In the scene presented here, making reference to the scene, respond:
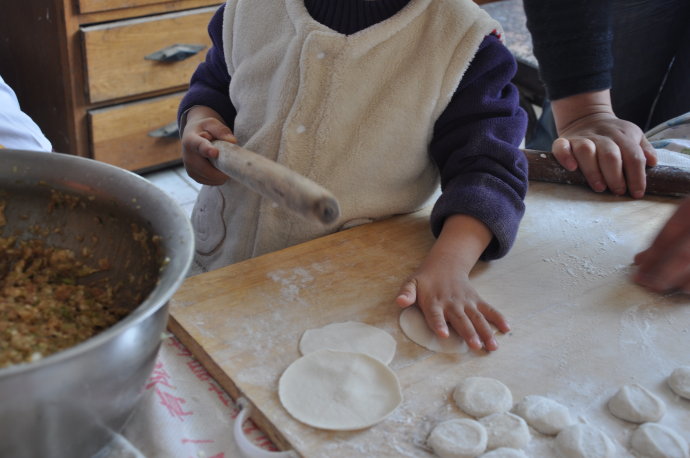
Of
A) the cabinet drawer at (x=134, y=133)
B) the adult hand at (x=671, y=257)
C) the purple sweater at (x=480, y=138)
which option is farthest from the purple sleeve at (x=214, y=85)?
the cabinet drawer at (x=134, y=133)

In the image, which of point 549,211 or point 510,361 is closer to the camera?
point 510,361

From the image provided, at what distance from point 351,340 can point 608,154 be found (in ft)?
2.10

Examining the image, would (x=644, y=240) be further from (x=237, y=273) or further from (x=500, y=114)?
(x=237, y=273)

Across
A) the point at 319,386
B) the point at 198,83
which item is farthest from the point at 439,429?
the point at 198,83

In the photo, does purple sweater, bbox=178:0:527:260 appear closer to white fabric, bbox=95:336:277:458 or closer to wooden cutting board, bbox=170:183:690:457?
wooden cutting board, bbox=170:183:690:457

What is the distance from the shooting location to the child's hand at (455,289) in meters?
0.78

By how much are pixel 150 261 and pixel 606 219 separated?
2.41 ft

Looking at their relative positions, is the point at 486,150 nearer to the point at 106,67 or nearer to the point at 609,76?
the point at 609,76

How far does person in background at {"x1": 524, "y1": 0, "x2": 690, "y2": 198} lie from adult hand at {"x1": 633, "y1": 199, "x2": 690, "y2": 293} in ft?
0.87

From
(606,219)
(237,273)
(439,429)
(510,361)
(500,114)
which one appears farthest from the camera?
(606,219)

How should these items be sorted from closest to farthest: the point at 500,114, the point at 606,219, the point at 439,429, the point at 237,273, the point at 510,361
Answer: the point at 439,429 < the point at 510,361 < the point at 237,273 < the point at 500,114 < the point at 606,219

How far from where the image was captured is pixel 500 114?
0.98 m

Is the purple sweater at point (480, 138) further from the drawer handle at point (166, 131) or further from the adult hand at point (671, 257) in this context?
the drawer handle at point (166, 131)

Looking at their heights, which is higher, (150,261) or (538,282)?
(150,261)
